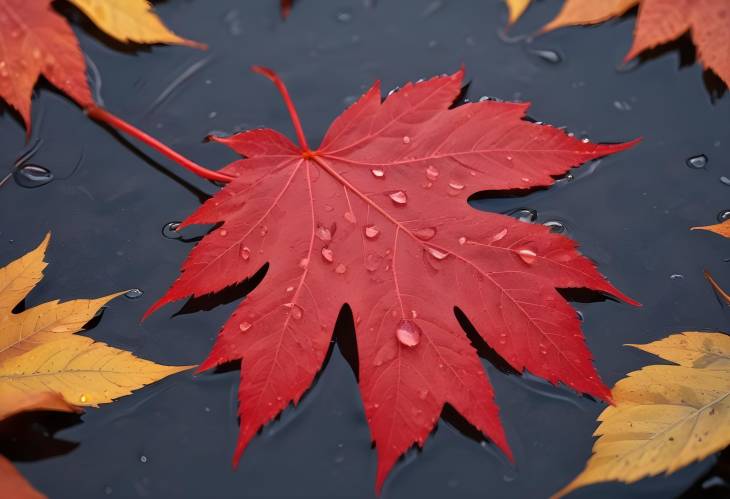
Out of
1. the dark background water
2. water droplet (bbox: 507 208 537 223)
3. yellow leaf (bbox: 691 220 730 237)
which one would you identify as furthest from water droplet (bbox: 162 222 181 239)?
yellow leaf (bbox: 691 220 730 237)

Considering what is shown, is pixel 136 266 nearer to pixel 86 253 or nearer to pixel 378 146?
pixel 86 253

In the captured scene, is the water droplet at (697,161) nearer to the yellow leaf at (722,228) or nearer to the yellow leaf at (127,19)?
the yellow leaf at (722,228)

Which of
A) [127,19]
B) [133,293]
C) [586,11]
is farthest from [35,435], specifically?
[586,11]

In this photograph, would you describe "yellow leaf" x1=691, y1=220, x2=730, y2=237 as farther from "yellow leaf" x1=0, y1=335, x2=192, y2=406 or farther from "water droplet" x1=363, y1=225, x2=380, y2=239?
"yellow leaf" x1=0, y1=335, x2=192, y2=406

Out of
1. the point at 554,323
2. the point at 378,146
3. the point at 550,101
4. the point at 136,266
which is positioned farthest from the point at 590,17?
the point at 136,266

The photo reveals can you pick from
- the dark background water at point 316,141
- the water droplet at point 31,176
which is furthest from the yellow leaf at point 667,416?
the water droplet at point 31,176

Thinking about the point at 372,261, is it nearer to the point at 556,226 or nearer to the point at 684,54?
the point at 556,226

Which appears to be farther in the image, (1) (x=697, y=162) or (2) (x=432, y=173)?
(1) (x=697, y=162)
